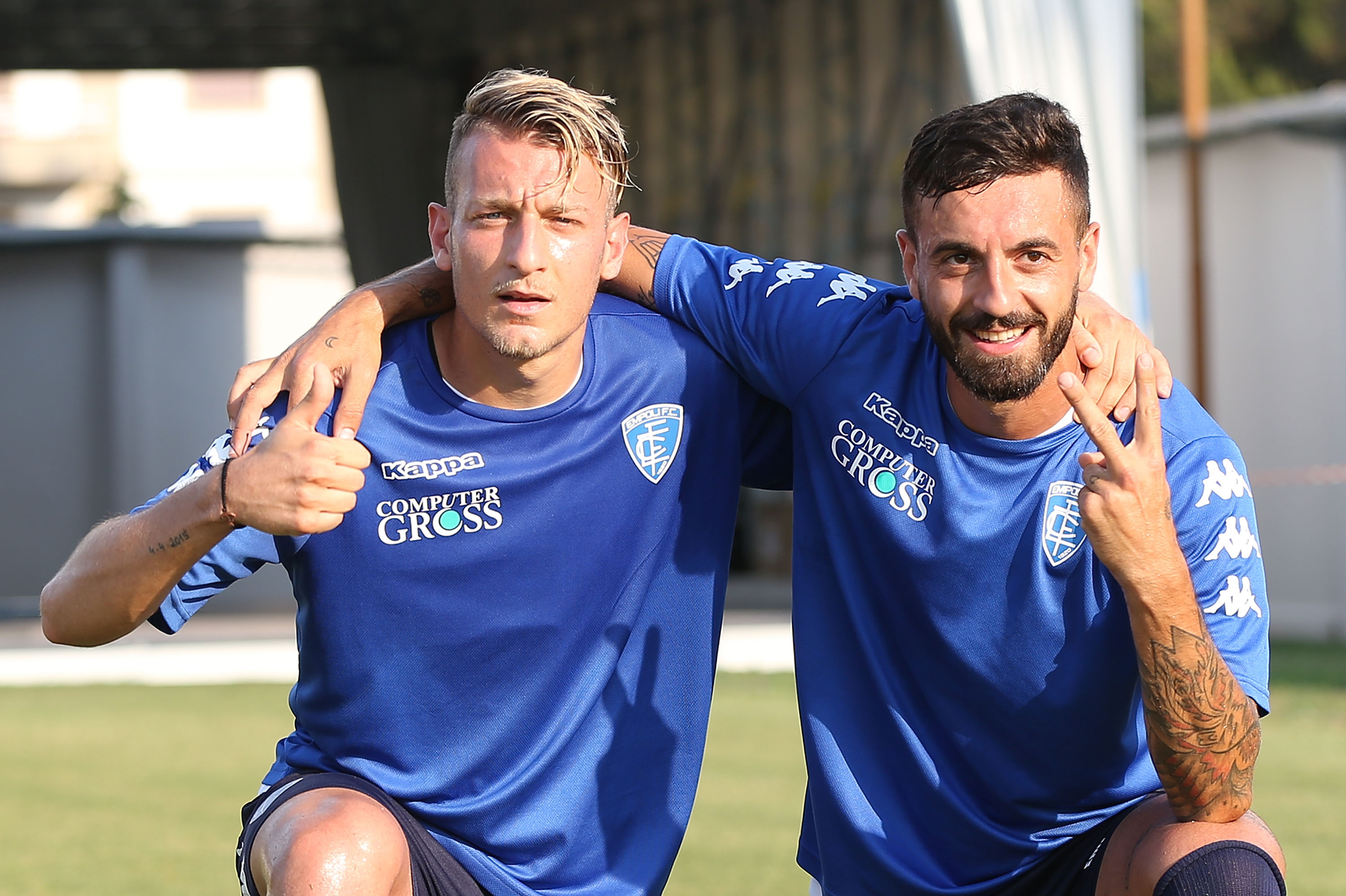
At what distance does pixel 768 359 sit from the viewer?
10.2 feet

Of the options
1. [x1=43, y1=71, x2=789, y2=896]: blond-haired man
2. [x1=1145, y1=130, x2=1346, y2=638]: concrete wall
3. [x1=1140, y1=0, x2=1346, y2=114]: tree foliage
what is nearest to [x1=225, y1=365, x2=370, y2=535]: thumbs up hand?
[x1=43, y1=71, x2=789, y2=896]: blond-haired man

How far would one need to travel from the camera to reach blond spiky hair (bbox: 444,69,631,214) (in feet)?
9.45

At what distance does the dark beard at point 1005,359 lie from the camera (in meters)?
2.69

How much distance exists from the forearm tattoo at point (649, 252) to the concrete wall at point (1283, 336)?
28.0ft

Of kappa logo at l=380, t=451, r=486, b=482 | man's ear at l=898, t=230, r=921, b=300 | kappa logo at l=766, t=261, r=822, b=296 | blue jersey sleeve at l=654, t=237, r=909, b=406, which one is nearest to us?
man's ear at l=898, t=230, r=921, b=300

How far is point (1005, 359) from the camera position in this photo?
106 inches

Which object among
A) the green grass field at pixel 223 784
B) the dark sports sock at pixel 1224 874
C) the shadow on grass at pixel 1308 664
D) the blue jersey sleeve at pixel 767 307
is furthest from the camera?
the shadow on grass at pixel 1308 664

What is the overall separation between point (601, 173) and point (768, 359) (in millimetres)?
479

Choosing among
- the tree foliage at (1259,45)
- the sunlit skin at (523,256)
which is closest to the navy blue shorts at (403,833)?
the sunlit skin at (523,256)

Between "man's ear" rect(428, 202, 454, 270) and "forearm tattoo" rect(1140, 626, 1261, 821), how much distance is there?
4.74ft

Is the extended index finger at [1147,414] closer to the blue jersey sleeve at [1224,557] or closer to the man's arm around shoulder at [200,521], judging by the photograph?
the blue jersey sleeve at [1224,557]

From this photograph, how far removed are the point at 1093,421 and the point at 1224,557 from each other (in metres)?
0.34

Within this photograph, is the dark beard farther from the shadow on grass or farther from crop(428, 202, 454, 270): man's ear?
the shadow on grass

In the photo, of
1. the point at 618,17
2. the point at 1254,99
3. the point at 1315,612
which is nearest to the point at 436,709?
the point at 1315,612
